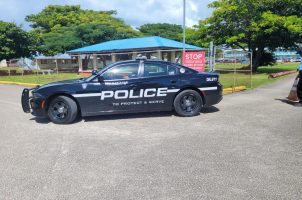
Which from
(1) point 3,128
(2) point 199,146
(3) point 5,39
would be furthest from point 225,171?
(3) point 5,39

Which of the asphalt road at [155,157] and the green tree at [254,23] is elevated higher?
the green tree at [254,23]

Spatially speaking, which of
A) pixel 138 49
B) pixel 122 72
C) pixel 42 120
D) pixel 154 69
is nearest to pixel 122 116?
pixel 122 72

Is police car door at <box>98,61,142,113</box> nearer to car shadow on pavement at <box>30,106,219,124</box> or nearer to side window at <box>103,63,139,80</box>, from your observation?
side window at <box>103,63,139,80</box>

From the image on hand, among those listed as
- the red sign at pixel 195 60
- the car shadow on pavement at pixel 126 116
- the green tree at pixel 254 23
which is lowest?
the car shadow on pavement at pixel 126 116

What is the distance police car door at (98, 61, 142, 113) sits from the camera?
807 centimetres

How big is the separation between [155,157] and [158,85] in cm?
331

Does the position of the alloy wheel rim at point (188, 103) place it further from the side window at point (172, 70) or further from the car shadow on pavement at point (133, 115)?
the side window at point (172, 70)

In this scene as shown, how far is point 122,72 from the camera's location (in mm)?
8234

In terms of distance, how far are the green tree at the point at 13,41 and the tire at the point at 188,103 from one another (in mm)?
26663

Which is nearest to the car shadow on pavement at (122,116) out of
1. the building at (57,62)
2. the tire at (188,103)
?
the tire at (188,103)

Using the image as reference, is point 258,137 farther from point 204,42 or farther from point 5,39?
point 5,39

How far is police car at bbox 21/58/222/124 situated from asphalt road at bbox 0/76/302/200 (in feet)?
1.08

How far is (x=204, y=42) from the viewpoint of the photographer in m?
30.3

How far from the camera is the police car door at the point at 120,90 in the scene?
807 centimetres
